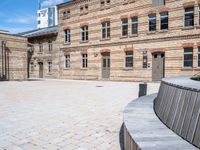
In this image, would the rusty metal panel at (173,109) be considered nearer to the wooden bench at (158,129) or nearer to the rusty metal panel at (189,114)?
the wooden bench at (158,129)

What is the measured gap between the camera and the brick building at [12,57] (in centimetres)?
2384

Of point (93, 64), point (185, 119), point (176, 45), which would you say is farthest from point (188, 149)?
point (93, 64)

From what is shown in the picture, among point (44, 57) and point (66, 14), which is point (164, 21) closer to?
point (66, 14)

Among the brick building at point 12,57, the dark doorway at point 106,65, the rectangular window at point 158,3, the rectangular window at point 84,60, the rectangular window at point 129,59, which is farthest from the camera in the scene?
the rectangular window at point 84,60

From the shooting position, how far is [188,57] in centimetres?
1759

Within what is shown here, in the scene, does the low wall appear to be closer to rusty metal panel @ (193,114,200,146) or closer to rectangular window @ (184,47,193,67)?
rusty metal panel @ (193,114,200,146)

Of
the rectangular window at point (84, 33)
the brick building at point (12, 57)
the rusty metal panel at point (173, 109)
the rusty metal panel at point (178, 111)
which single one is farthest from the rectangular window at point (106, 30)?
the rusty metal panel at point (178, 111)

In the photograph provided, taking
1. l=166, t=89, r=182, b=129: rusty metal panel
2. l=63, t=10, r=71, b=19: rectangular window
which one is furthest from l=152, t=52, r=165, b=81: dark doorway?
l=166, t=89, r=182, b=129: rusty metal panel

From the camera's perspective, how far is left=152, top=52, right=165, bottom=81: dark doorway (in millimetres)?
19219

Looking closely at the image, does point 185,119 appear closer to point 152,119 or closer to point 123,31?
point 152,119

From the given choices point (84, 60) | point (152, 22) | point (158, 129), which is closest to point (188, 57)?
point (152, 22)

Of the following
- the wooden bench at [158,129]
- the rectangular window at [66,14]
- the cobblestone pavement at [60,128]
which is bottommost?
the cobblestone pavement at [60,128]

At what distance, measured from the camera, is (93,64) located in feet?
79.9

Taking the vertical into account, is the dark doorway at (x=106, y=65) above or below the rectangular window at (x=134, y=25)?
below
